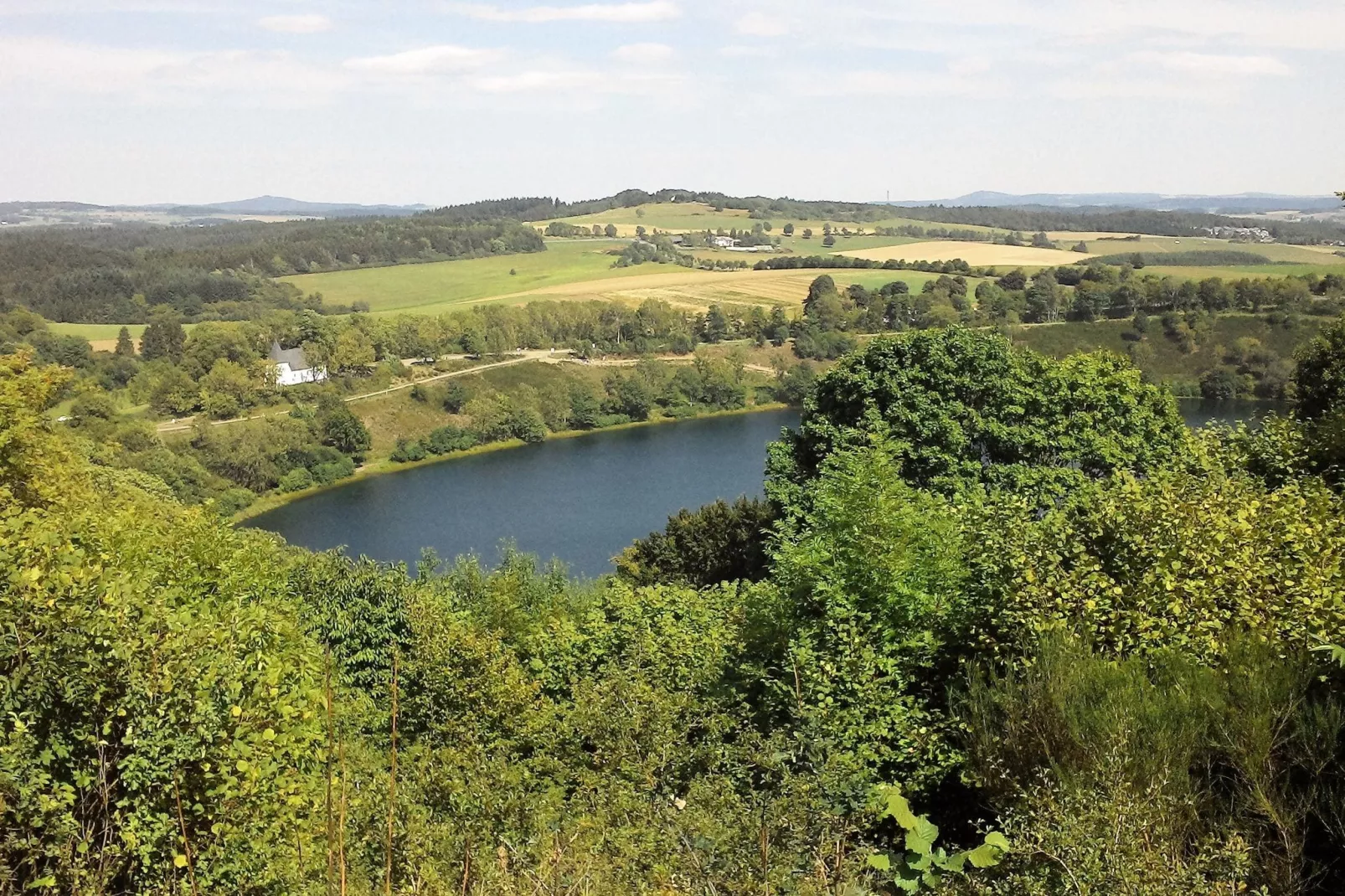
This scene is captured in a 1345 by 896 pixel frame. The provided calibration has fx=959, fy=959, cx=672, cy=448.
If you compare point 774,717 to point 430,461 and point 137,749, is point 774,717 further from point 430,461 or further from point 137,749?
point 430,461

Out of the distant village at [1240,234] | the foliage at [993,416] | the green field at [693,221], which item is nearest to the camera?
the foliage at [993,416]

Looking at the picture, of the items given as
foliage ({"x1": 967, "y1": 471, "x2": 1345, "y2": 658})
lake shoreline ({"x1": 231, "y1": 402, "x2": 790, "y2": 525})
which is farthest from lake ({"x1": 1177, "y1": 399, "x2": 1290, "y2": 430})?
foliage ({"x1": 967, "y1": 471, "x2": 1345, "y2": 658})

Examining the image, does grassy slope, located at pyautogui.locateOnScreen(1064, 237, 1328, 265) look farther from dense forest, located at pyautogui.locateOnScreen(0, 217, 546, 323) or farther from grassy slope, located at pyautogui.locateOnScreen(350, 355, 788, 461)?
dense forest, located at pyautogui.locateOnScreen(0, 217, 546, 323)

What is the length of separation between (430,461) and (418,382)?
13.2m

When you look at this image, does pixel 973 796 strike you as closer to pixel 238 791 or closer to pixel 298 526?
pixel 238 791

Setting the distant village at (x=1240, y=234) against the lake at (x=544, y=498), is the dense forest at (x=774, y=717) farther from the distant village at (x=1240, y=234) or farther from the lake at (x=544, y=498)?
the distant village at (x=1240, y=234)

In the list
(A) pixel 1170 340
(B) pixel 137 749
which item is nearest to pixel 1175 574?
(B) pixel 137 749

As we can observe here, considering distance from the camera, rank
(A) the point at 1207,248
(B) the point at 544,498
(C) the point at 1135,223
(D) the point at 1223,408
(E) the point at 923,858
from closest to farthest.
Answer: (E) the point at 923,858 → (B) the point at 544,498 → (D) the point at 1223,408 → (A) the point at 1207,248 → (C) the point at 1135,223

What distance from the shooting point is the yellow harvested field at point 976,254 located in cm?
10975

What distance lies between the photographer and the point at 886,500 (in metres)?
9.91

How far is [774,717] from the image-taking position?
9.03 metres

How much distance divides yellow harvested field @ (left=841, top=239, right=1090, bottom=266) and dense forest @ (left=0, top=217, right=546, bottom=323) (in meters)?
52.7

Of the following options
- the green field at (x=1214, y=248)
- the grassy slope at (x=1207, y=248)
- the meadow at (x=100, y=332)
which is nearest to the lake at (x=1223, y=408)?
the green field at (x=1214, y=248)

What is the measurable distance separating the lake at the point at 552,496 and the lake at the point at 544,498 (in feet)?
0.29
